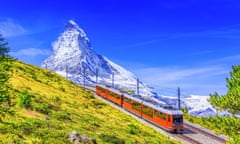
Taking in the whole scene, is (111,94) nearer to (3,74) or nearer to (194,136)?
(194,136)

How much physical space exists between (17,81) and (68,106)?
9.09 meters

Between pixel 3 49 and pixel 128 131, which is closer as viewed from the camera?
pixel 3 49

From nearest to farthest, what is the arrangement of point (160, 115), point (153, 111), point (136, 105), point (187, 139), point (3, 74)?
point (3, 74), point (187, 139), point (160, 115), point (153, 111), point (136, 105)

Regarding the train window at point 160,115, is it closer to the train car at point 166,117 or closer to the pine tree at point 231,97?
the train car at point 166,117

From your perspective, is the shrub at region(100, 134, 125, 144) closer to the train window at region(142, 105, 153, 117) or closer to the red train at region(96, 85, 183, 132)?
the red train at region(96, 85, 183, 132)

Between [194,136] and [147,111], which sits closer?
[194,136]

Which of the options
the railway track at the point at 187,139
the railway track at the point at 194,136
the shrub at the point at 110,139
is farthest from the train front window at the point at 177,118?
the shrub at the point at 110,139

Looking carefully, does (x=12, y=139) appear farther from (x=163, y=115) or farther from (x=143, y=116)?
(x=143, y=116)

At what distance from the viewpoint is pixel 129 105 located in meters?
65.9

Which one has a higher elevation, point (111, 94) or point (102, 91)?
point (102, 91)

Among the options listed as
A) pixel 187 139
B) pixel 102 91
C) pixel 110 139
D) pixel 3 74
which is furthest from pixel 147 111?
pixel 3 74

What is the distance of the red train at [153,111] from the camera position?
5234cm

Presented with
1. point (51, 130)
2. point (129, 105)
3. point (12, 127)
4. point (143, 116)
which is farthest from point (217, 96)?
point (129, 105)

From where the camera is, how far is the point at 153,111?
55.9 meters
